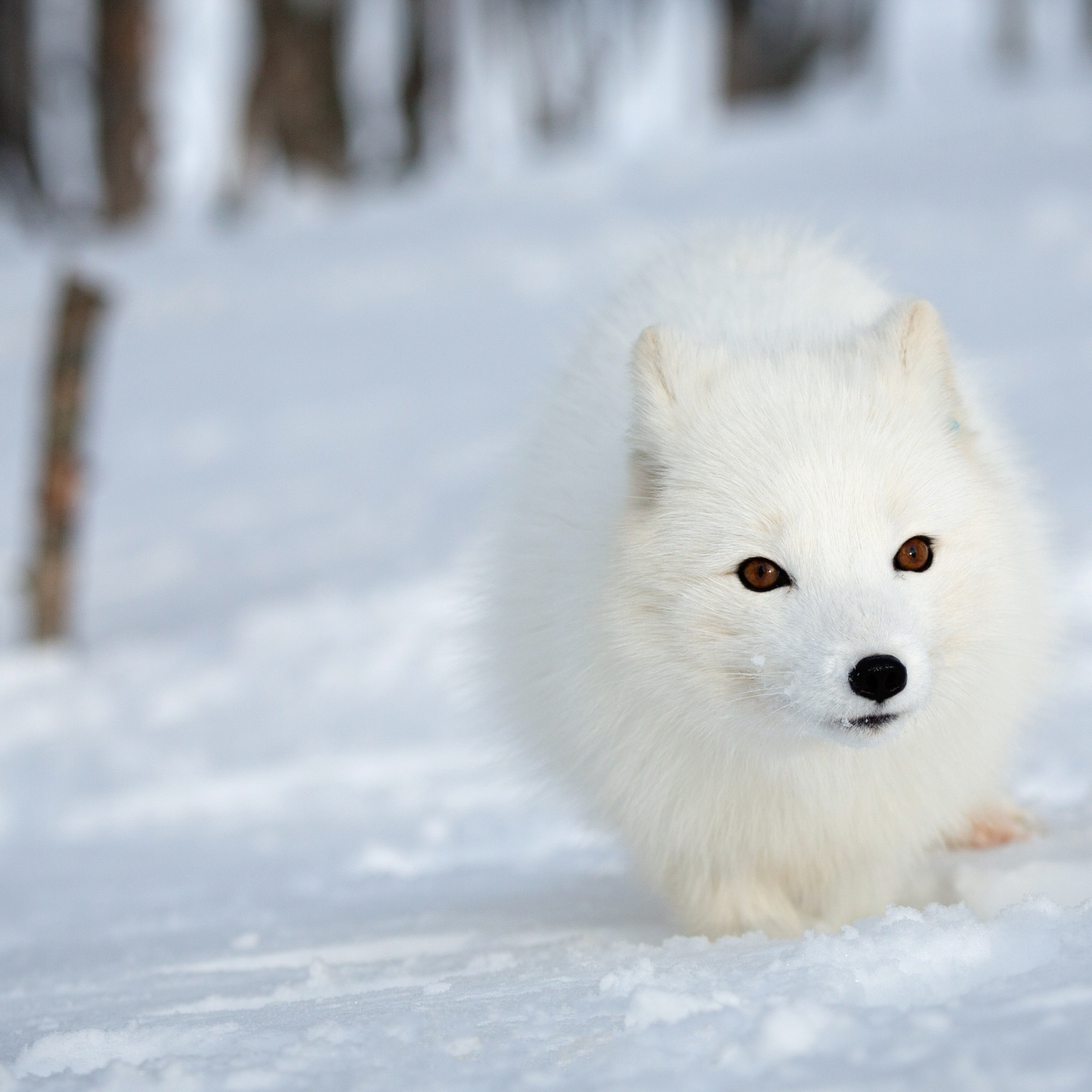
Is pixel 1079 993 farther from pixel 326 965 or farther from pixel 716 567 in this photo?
pixel 326 965

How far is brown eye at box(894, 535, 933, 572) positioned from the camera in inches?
106

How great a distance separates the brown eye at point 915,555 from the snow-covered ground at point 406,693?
53 centimetres

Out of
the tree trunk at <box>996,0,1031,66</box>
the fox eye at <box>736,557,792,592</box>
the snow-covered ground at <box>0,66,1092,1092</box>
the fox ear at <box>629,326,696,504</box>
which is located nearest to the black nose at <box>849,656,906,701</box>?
the fox eye at <box>736,557,792,592</box>

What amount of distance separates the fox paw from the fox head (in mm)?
676

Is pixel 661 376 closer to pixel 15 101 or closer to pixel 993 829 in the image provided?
pixel 993 829

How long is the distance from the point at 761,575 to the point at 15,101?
2158 cm

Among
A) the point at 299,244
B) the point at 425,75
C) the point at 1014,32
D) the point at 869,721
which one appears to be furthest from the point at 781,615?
the point at 1014,32

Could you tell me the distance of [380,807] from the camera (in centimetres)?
518

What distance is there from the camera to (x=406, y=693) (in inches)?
245

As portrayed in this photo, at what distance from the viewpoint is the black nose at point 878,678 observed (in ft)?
7.95

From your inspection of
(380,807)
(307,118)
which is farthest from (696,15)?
(380,807)

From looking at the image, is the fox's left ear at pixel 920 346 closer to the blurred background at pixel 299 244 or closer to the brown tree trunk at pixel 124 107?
the blurred background at pixel 299 244

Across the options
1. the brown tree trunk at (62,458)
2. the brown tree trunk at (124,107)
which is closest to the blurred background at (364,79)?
the brown tree trunk at (124,107)

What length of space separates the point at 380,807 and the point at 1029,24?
928 inches
